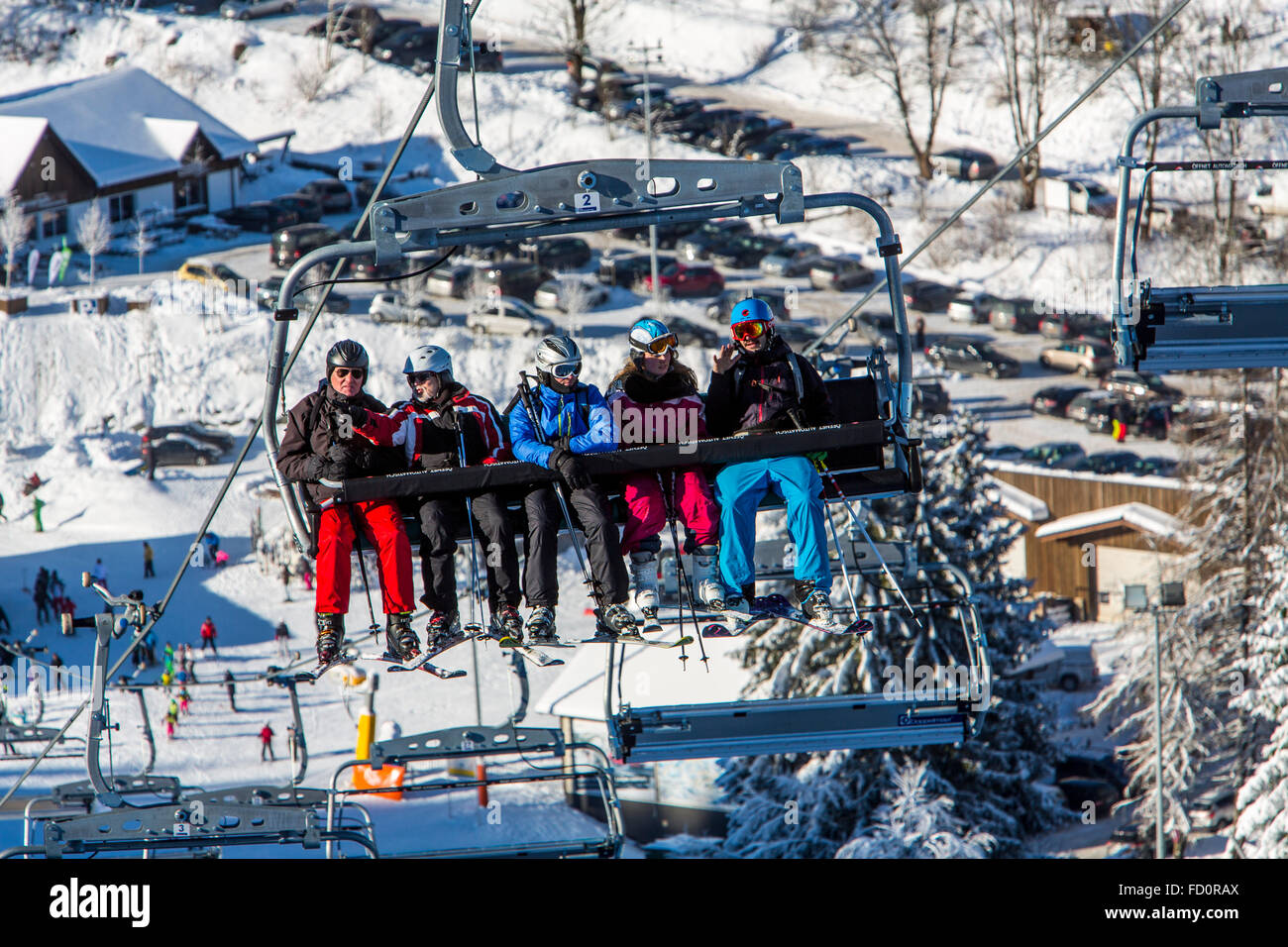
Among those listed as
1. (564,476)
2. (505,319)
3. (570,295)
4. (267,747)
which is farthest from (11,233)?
(564,476)

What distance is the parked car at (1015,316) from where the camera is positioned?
4794 centimetres

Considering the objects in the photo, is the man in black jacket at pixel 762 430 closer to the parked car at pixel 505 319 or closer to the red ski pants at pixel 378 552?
the red ski pants at pixel 378 552

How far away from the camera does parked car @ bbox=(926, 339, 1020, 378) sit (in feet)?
149

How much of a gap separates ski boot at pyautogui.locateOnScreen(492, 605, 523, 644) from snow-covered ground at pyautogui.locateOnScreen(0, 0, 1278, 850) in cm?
1259

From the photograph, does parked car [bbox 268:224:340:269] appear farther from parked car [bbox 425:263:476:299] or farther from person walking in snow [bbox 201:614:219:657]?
person walking in snow [bbox 201:614:219:657]

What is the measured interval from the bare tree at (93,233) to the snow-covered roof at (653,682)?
26.9m

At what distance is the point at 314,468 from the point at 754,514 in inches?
97.2

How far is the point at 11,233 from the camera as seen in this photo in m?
49.5

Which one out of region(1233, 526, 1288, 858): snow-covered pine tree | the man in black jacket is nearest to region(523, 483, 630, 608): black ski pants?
the man in black jacket

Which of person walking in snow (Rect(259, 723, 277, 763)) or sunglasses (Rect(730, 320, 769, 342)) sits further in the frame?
person walking in snow (Rect(259, 723, 277, 763))

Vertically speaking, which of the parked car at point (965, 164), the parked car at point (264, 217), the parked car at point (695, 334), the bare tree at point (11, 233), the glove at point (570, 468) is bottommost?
the glove at point (570, 468)

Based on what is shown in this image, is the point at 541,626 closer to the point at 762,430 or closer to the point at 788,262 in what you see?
the point at 762,430

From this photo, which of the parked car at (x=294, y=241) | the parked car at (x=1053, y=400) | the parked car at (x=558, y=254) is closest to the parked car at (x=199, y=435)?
the parked car at (x=294, y=241)

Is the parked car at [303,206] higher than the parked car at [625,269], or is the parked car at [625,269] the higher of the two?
the parked car at [303,206]
